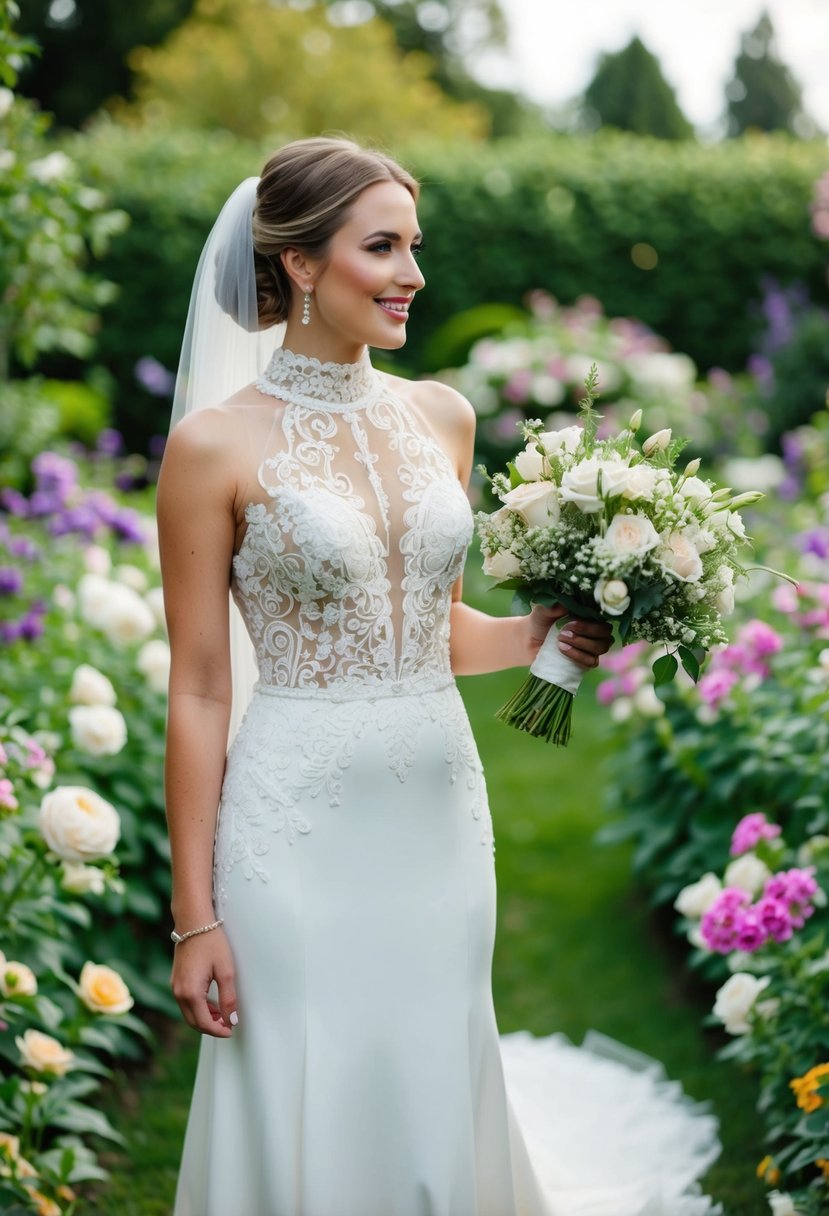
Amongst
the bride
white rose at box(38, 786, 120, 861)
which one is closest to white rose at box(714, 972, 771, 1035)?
the bride

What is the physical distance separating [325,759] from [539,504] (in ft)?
2.22

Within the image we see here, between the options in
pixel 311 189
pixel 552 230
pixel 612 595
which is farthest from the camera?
pixel 552 230

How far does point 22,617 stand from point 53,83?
84.6 ft

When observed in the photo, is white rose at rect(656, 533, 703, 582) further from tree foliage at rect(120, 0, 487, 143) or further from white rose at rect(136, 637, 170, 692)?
tree foliage at rect(120, 0, 487, 143)

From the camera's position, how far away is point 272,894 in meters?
2.58

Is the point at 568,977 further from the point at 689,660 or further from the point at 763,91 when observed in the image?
the point at 763,91

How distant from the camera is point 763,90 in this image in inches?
1535

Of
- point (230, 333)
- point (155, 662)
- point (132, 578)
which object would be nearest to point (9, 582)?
point (132, 578)

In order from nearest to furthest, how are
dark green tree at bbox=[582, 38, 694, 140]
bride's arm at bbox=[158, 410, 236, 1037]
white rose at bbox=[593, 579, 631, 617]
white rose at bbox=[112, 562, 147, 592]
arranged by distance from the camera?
white rose at bbox=[593, 579, 631, 617]
bride's arm at bbox=[158, 410, 236, 1037]
white rose at bbox=[112, 562, 147, 592]
dark green tree at bbox=[582, 38, 694, 140]

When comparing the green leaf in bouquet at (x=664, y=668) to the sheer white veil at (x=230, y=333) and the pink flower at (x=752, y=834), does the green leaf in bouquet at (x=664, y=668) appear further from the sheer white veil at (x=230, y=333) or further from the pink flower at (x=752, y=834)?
the pink flower at (x=752, y=834)

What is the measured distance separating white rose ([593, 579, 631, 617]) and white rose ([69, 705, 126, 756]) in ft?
6.27

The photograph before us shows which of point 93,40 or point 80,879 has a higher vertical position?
point 93,40

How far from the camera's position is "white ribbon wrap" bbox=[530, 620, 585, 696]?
2.69 meters

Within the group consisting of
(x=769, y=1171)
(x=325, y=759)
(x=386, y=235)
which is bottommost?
(x=769, y=1171)
